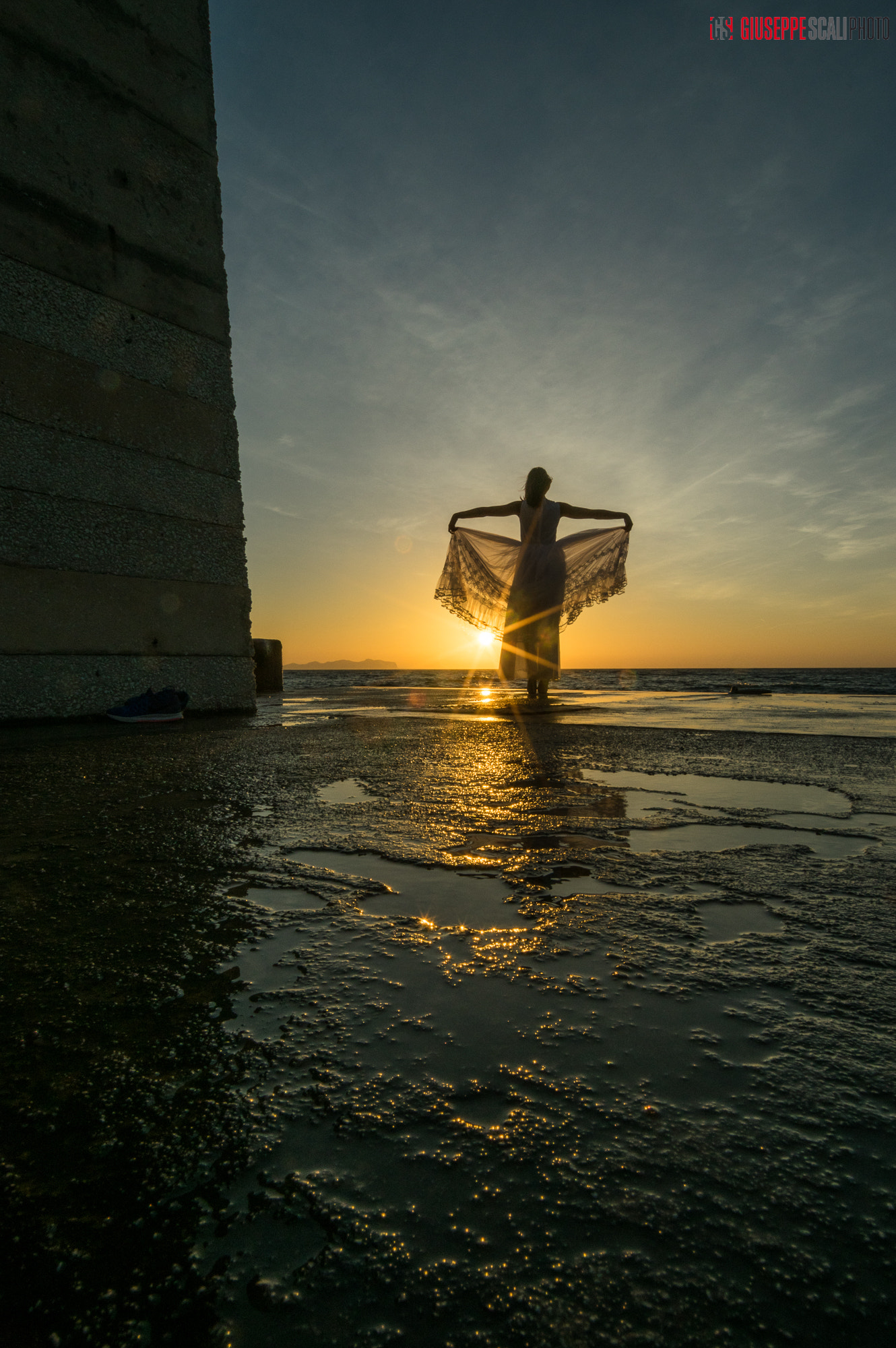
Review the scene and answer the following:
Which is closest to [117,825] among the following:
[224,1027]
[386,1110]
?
[224,1027]

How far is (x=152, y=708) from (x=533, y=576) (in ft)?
12.4

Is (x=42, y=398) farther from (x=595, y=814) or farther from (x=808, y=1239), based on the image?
(x=808, y=1239)

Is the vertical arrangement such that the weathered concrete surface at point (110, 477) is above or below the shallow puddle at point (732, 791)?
above

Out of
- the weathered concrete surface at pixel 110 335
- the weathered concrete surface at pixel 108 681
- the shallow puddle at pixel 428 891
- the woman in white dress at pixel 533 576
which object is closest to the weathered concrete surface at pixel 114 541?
the weathered concrete surface at pixel 108 681

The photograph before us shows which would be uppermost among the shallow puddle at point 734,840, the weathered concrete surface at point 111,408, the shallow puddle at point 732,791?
the weathered concrete surface at point 111,408

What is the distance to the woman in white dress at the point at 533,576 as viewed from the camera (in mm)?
6457

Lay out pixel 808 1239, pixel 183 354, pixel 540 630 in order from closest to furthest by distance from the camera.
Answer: pixel 808 1239, pixel 183 354, pixel 540 630

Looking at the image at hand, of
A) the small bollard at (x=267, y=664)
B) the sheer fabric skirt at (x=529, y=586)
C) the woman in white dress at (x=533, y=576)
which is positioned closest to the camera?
the woman in white dress at (x=533, y=576)

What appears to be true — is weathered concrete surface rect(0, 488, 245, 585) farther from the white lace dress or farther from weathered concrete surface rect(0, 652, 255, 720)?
the white lace dress

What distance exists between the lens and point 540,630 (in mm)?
6719

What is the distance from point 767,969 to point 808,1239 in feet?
1.67

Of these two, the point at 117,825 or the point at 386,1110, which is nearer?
the point at 386,1110

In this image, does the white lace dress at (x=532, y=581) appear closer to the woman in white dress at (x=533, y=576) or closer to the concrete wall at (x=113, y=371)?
the woman in white dress at (x=533, y=576)

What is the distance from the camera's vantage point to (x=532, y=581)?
657 cm
